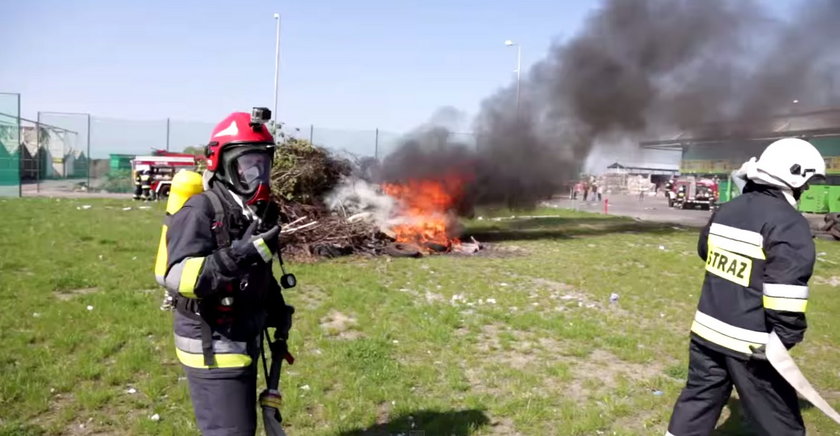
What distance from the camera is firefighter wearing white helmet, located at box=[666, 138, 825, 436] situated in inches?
122

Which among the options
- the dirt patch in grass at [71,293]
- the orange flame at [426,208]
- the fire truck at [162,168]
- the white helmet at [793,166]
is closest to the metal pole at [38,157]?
the fire truck at [162,168]

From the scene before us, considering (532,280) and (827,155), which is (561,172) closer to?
(532,280)

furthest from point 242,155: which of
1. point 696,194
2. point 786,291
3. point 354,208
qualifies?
point 696,194

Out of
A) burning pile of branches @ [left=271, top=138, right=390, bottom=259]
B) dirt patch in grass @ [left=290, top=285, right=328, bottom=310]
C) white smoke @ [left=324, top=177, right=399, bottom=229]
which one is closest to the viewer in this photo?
dirt patch in grass @ [left=290, top=285, right=328, bottom=310]

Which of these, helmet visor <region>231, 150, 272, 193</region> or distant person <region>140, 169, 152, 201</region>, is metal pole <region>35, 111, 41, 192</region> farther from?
helmet visor <region>231, 150, 272, 193</region>

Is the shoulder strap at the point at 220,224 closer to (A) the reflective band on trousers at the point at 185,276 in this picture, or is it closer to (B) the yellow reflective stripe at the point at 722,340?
(A) the reflective band on trousers at the point at 185,276

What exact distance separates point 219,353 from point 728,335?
2784 mm

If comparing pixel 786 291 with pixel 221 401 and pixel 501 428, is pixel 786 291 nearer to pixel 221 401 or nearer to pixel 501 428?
pixel 501 428

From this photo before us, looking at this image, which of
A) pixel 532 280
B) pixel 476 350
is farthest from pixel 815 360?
pixel 532 280

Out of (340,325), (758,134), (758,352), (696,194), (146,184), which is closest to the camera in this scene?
(758,352)

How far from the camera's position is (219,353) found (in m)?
2.63

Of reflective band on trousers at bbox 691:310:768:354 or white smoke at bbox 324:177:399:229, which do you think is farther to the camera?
white smoke at bbox 324:177:399:229

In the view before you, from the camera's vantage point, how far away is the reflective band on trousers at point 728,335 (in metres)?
3.25

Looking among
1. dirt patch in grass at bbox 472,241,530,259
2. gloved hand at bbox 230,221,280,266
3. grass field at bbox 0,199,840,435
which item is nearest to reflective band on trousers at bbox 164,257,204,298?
gloved hand at bbox 230,221,280,266
